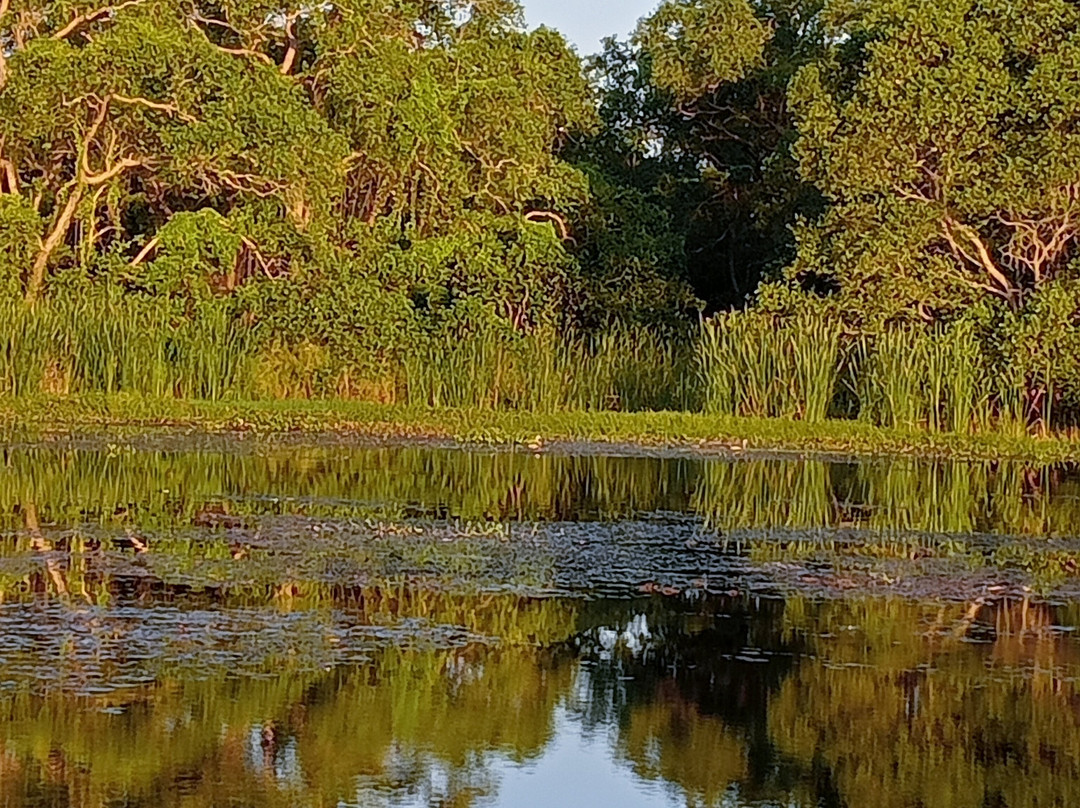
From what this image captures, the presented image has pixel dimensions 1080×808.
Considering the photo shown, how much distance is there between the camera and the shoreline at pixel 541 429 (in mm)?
18141

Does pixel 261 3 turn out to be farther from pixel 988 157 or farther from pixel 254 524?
pixel 254 524

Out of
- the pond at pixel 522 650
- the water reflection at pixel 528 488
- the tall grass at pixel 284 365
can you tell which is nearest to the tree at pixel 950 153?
the tall grass at pixel 284 365

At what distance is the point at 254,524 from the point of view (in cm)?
1140

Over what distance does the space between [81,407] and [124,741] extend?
12836 millimetres

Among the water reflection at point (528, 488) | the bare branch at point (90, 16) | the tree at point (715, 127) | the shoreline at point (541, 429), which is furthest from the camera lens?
the tree at point (715, 127)

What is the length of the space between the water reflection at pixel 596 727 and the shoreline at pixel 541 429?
9837mm

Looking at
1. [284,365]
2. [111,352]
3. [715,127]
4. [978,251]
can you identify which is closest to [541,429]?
[284,365]

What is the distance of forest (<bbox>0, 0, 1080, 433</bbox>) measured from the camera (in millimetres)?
20406

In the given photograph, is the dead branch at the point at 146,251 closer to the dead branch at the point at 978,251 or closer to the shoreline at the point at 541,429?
the shoreline at the point at 541,429

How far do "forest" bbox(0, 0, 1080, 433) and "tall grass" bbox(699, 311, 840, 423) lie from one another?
0.03m

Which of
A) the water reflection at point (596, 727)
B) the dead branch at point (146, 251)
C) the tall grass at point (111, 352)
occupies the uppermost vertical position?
the dead branch at point (146, 251)

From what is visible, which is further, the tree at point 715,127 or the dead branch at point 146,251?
the tree at point 715,127

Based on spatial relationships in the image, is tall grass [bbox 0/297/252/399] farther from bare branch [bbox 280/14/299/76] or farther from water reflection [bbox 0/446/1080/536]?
bare branch [bbox 280/14/299/76]

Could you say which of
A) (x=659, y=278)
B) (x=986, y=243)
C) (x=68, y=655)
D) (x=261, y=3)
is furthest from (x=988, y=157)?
(x=68, y=655)
